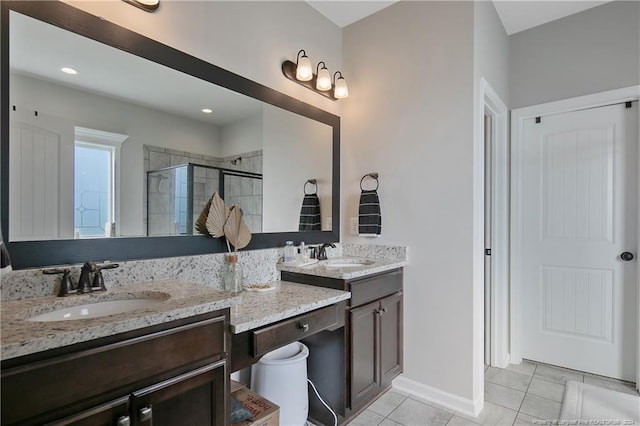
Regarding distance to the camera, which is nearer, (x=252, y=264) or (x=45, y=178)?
(x=45, y=178)

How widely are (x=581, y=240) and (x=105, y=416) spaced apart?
326 cm

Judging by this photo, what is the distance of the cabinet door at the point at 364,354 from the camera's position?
1872 millimetres

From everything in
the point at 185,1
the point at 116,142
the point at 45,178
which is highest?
the point at 185,1

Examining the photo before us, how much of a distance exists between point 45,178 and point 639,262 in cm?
359

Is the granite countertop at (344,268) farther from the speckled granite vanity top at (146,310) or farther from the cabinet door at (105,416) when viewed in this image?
the cabinet door at (105,416)

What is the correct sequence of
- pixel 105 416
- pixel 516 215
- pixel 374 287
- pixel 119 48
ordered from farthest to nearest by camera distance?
pixel 516 215, pixel 374 287, pixel 119 48, pixel 105 416

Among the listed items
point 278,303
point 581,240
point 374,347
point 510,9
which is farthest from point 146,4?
point 581,240

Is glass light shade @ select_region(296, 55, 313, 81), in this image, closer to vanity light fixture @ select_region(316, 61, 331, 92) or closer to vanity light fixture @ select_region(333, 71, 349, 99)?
vanity light fixture @ select_region(316, 61, 331, 92)

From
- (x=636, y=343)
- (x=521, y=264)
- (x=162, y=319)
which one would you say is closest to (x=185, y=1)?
(x=162, y=319)

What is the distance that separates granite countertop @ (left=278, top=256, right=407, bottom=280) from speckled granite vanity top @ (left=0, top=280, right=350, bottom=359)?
113 mm

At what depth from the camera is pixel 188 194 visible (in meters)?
1.69

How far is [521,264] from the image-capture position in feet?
9.53

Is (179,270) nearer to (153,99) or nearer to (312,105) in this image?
(153,99)

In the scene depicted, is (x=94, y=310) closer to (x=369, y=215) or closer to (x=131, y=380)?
(x=131, y=380)
